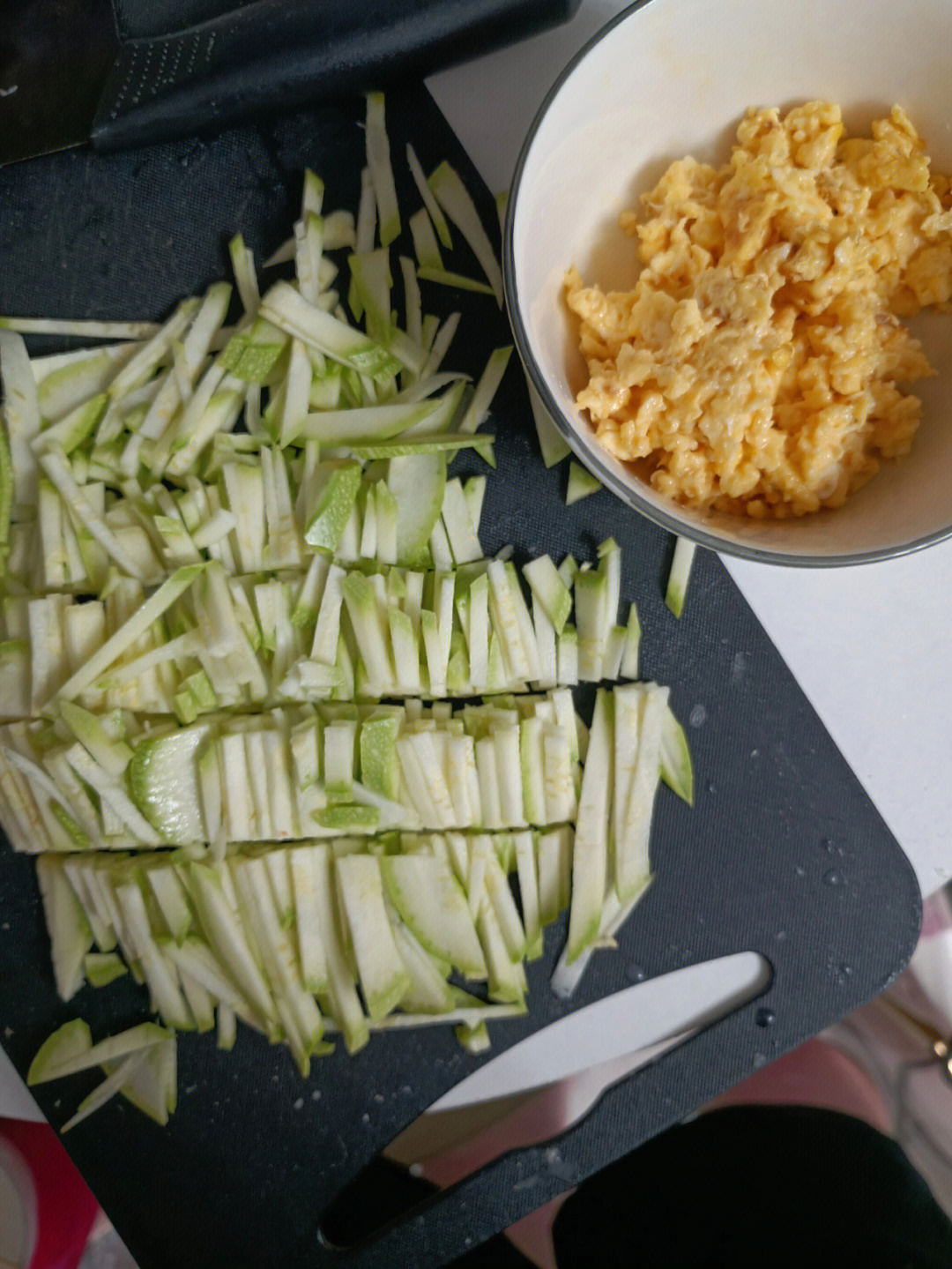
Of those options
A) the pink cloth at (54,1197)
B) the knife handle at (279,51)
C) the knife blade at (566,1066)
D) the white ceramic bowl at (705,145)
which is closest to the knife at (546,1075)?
the knife blade at (566,1066)

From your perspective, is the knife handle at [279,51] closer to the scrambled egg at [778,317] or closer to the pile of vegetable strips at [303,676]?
the pile of vegetable strips at [303,676]

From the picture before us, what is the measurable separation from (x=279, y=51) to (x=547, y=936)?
142cm

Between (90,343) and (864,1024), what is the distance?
1914 mm

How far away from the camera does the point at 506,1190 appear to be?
1550 millimetres

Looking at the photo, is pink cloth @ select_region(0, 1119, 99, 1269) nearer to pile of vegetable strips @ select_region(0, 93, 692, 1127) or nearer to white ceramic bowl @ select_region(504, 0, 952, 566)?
pile of vegetable strips @ select_region(0, 93, 692, 1127)

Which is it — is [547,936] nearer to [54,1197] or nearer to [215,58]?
[54,1197]

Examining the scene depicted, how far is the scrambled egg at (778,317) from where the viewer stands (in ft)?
4.22

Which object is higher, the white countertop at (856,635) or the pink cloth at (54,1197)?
the white countertop at (856,635)

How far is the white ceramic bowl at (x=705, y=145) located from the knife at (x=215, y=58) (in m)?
0.28

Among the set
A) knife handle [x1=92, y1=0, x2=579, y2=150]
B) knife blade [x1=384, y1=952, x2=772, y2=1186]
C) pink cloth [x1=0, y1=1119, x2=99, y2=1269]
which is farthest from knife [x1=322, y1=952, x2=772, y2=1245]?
knife handle [x1=92, y1=0, x2=579, y2=150]

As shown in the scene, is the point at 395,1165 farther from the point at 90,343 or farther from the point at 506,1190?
the point at 90,343

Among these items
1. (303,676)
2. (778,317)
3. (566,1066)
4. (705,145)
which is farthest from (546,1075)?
(705,145)

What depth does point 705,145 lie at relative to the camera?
1.43 metres

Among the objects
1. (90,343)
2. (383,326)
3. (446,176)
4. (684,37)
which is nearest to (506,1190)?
(383,326)
